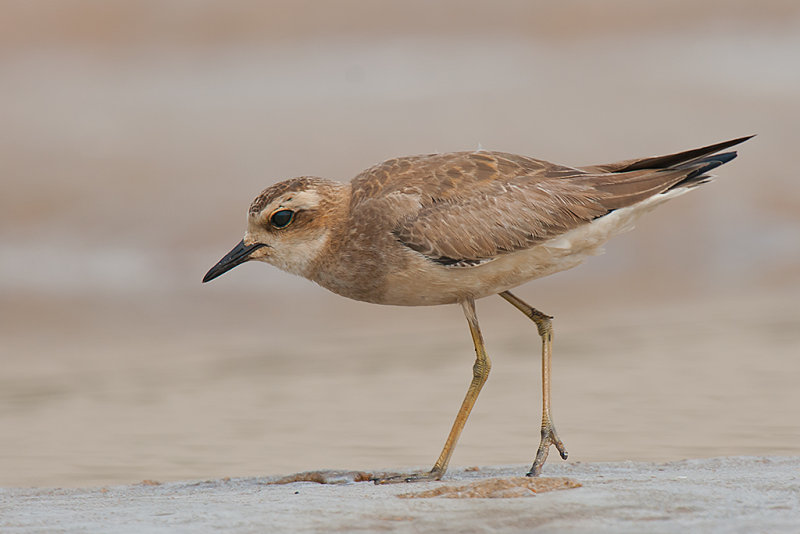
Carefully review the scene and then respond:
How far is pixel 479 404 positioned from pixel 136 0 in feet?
36.8

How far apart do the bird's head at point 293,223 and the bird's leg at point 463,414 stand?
0.93 m

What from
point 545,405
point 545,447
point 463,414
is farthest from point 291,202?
point 545,447

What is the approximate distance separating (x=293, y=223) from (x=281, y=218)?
0.25 feet

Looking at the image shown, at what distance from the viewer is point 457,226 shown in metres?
7.27

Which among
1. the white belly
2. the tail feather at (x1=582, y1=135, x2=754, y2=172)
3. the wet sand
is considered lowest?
the wet sand

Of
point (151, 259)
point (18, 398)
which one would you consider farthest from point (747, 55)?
point (18, 398)

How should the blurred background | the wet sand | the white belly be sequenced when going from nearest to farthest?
the wet sand
the white belly
the blurred background

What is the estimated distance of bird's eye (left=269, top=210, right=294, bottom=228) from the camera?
752cm

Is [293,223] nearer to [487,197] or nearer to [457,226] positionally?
[457,226]

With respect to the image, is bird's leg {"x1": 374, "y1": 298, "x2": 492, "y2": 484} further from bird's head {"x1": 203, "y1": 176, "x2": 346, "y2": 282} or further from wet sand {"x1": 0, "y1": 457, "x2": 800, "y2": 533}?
bird's head {"x1": 203, "y1": 176, "x2": 346, "y2": 282}

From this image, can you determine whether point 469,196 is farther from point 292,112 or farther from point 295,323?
point 292,112

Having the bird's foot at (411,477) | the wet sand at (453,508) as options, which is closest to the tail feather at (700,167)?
the wet sand at (453,508)

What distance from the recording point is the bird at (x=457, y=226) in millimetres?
7199

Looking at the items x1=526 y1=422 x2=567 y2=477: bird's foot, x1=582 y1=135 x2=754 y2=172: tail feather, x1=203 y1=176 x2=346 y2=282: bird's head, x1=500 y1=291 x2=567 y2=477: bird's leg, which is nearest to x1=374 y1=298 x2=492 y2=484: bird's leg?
x1=500 y1=291 x2=567 y2=477: bird's leg
